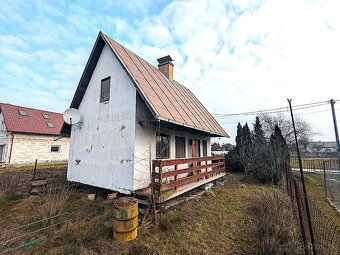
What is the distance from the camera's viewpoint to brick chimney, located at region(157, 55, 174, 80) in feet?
40.6

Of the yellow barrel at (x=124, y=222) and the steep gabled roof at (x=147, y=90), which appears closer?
the yellow barrel at (x=124, y=222)

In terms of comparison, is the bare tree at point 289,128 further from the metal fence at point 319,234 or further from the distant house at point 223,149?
the metal fence at point 319,234

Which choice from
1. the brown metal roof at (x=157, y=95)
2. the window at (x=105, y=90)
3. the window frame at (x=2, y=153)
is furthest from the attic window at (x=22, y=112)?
the brown metal roof at (x=157, y=95)

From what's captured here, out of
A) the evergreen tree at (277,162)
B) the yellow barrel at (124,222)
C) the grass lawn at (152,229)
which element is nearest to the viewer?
the grass lawn at (152,229)

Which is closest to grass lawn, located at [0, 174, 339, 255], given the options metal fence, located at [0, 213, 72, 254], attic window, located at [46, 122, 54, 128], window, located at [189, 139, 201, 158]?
metal fence, located at [0, 213, 72, 254]

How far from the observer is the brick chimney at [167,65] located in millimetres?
12375

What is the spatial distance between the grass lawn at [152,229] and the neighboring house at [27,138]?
12227 millimetres

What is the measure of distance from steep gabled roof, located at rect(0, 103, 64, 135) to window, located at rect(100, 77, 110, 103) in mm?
14508

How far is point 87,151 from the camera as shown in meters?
8.08

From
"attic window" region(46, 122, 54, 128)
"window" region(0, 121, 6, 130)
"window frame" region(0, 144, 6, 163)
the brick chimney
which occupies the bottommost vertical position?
"window frame" region(0, 144, 6, 163)

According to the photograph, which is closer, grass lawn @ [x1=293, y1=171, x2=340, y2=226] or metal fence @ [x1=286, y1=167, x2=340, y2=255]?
metal fence @ [x1=286, y1=167, x2=340, y2=255]

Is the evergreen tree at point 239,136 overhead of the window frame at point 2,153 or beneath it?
overhead

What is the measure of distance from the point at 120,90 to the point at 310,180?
579 inches

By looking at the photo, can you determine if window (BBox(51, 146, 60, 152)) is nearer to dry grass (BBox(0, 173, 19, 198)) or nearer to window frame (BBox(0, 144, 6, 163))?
window frame (BBox(0, 144, 6, 163))
